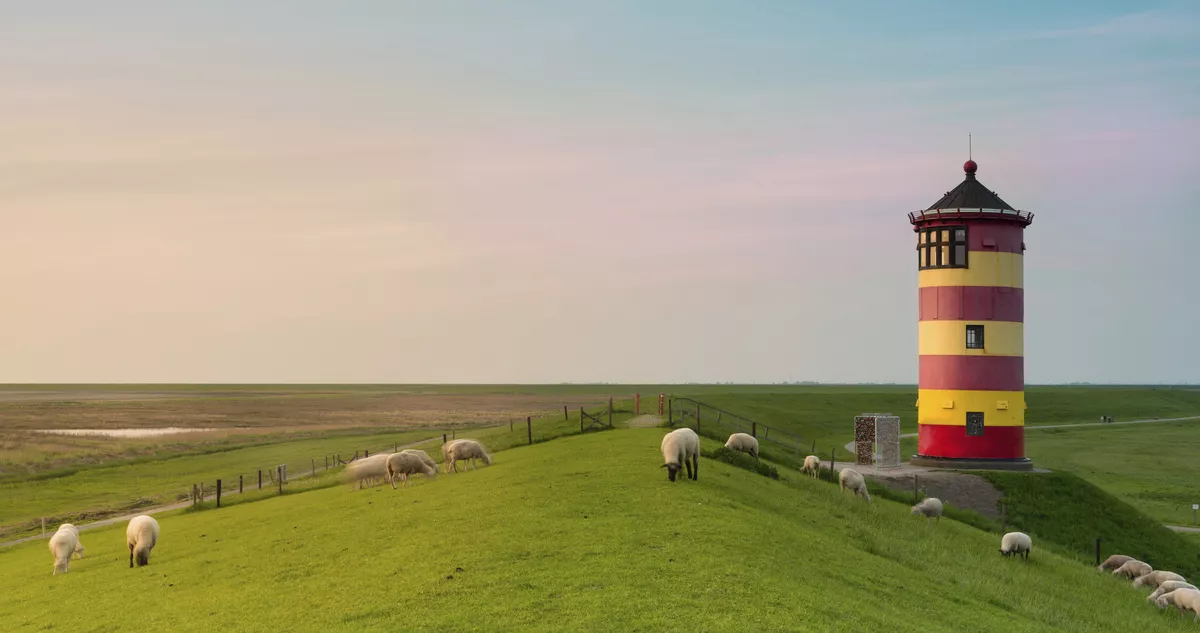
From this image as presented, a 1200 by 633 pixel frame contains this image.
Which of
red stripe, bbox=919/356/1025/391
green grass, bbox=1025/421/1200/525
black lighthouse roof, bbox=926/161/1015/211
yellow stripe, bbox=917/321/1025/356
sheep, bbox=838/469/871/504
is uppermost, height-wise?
black lighthouse roof, bbox=926/161/1015/211

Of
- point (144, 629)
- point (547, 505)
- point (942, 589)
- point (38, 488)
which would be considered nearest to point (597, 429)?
point (547, 505)

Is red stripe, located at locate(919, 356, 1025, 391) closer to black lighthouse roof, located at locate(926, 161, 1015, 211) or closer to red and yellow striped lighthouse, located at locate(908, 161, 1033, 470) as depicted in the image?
red and yellow striped lighthouse, located at locate(908, 161, 1033, 470)

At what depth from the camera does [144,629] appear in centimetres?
2003

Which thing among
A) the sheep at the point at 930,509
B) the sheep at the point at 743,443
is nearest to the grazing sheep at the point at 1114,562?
the sheep at the point at 930,509

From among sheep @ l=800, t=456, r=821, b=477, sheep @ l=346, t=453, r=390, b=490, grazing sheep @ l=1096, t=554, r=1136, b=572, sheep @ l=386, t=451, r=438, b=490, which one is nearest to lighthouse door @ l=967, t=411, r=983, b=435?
grazing sheep @ l=1096, t=554, r=1136, b=572

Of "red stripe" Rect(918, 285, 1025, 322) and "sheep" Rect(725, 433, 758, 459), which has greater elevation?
"red stripe" Rect(918, 285, 1025, 322)

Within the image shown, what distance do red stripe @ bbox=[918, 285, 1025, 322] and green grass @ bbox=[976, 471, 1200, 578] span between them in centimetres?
773

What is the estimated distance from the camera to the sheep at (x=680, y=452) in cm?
2803

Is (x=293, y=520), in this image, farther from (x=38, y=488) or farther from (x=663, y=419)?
(x=38, y=488)

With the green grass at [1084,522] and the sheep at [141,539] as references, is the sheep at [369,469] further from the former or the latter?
the green grass at [1084,522]

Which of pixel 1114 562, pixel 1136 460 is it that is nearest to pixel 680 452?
pixel 1114 562

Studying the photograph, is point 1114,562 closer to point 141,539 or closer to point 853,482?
point 853,482

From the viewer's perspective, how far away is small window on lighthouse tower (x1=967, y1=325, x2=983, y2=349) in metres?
49.3

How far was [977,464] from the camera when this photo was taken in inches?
1940
